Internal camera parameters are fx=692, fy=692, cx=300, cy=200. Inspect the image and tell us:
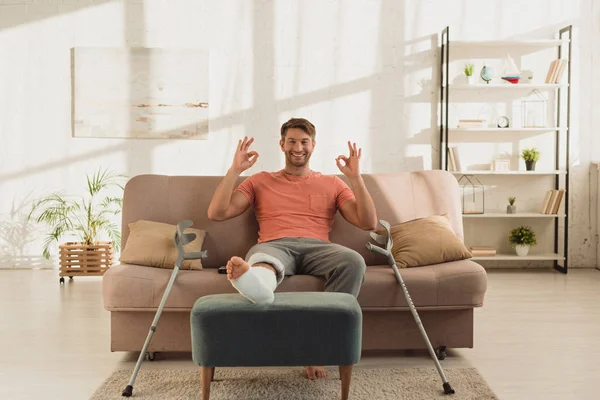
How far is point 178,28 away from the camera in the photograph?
5.89m

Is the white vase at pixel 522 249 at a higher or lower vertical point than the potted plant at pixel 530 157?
lower

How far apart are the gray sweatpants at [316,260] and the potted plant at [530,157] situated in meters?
3.10

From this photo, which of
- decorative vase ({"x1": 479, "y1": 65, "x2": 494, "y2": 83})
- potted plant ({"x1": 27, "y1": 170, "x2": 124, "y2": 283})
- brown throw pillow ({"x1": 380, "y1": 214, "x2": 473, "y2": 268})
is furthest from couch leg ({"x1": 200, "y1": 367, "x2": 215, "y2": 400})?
decorative vase ({"x1": 479, "y1": 65, "x2": 494, "y2": 83})

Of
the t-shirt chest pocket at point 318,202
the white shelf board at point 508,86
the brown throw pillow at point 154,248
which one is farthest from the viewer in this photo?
the white shelf board at point 508,86

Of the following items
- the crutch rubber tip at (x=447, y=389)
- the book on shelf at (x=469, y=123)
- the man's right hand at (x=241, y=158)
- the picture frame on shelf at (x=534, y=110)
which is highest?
the picture frame on shelf at (x=534, y=110)

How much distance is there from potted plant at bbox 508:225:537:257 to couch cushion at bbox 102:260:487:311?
9.16 feet

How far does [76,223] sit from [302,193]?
314 cm

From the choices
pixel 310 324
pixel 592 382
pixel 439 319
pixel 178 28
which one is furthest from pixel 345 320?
pixel 178 28

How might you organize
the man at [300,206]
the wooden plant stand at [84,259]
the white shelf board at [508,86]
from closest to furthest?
the man at [300,206]
the wooden plant stand at [84,259]
the white shelf board at [508,86]

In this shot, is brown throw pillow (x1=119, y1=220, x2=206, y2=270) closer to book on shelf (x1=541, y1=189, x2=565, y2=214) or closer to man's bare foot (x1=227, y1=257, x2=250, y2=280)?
man's bare foot (x1=227, y1=257, x2=250, y2=280)

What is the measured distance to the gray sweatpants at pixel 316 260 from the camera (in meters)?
3.01

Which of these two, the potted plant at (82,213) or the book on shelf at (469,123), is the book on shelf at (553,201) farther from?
the potted plant at (82,213)

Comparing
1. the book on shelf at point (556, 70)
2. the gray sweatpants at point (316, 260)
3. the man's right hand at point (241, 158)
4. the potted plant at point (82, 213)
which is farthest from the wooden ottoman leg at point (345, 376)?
the book on shelf at point (556, 70)

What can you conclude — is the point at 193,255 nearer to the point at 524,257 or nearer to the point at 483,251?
the point at 483,251
